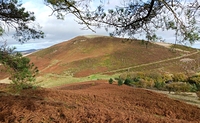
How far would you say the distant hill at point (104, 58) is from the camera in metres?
31.7

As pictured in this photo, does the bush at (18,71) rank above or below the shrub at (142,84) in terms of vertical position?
above

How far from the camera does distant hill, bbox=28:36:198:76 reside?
31.7 m

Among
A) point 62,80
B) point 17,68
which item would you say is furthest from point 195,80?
point 62,80

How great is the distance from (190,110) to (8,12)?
703cm

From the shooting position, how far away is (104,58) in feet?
123

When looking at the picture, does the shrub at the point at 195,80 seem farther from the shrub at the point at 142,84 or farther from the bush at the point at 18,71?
the bush at the point at 18,71

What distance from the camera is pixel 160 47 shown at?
41.5 meters

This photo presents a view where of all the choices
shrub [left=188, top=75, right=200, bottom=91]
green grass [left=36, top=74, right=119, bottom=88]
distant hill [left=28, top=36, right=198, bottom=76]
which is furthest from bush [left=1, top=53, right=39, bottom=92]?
distant hill [left=28, top=36, right=198, bottom=76]

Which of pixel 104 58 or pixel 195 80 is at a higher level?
pixel 104 58

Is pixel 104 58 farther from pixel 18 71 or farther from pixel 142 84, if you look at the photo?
pixel 18 71

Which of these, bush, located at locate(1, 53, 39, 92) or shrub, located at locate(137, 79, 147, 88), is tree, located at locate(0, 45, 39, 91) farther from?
shrub, located at locate(137, 79, 147, 88)

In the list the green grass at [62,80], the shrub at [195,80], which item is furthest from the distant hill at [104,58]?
the shrub at [195,80]

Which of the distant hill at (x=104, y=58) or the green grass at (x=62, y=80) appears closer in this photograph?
the green grass at (x=62, y=80)

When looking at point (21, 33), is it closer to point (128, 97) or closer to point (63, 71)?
point (128, 97)
